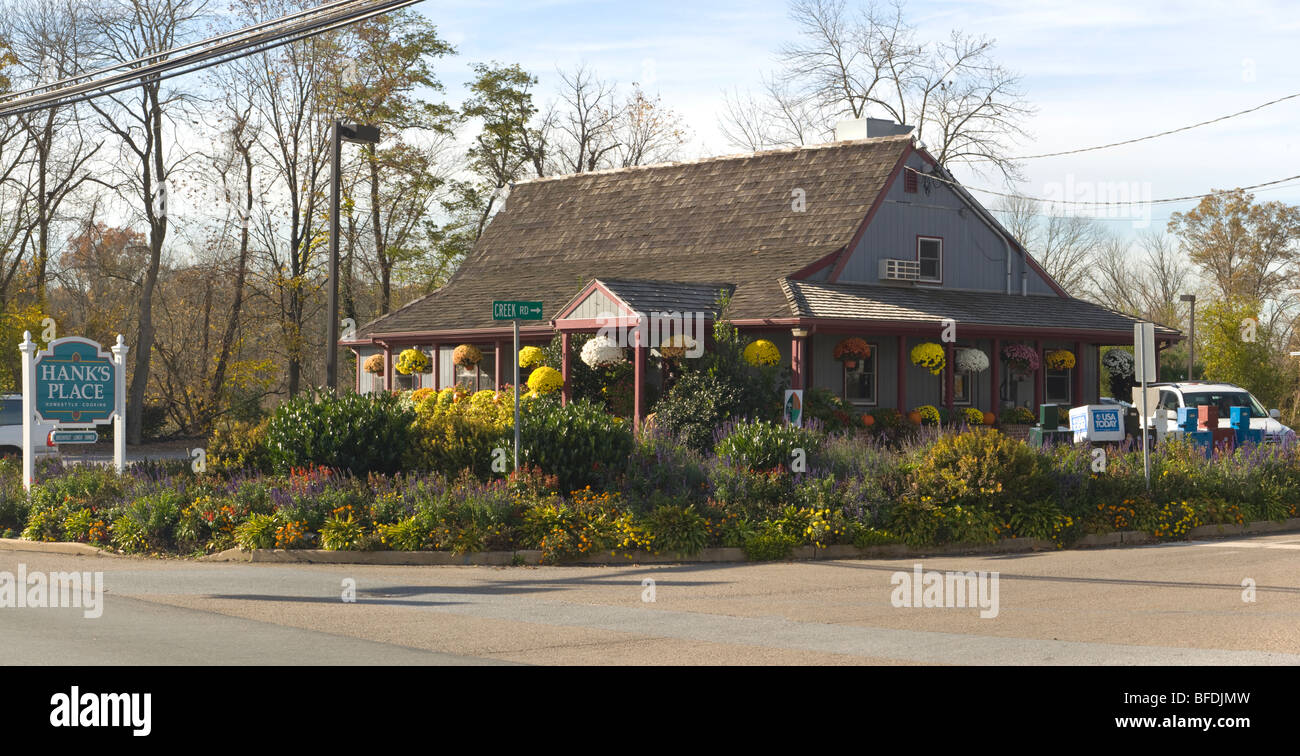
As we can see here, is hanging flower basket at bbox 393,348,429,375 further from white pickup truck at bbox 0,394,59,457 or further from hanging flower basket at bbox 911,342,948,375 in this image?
hanging flower basket at bbox 911,342,948,375

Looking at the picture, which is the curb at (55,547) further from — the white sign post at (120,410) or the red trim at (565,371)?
the red trim at (565,371)

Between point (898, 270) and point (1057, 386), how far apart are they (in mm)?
5913

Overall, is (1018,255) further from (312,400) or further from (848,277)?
(312,400)

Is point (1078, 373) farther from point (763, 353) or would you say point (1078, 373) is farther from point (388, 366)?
point (388, 366)

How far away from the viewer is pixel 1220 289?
65812 millimetres

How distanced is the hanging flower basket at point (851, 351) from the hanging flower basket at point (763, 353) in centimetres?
184

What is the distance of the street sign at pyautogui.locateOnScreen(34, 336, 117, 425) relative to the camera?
1891 cm

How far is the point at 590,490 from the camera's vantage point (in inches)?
658

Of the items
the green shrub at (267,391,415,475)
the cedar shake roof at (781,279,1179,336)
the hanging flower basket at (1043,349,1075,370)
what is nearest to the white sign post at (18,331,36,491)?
the green shrub at (267,391,415,475)

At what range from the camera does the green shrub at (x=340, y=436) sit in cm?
1777

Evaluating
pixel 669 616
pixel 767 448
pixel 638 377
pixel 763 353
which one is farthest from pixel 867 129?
pixel 669 616

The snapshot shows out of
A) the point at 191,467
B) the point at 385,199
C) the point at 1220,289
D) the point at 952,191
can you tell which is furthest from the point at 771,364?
the point at 1220,289

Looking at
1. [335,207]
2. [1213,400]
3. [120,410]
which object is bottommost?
[120,410]

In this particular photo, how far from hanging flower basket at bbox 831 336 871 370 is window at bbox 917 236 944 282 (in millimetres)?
4684
